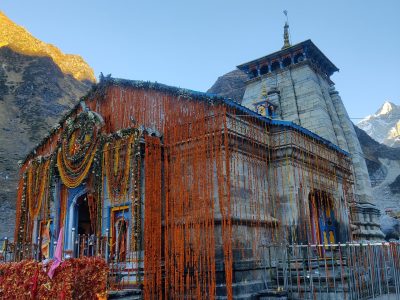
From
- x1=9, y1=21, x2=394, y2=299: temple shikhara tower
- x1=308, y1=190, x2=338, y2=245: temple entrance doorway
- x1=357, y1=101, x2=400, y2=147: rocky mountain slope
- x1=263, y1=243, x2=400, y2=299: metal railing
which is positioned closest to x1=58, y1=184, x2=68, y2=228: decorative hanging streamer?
x1=9, y1=21, x2=394, y2=299: temple shikhara tower

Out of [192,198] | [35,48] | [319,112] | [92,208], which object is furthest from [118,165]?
[35,48]

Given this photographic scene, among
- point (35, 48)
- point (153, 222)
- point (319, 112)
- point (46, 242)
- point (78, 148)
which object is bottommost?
point (46, 242)

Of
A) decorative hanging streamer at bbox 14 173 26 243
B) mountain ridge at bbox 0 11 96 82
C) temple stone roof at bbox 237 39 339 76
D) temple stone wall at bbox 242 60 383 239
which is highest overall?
mountain ridge at bbox 0 11 96 82

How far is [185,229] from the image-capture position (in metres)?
11.0

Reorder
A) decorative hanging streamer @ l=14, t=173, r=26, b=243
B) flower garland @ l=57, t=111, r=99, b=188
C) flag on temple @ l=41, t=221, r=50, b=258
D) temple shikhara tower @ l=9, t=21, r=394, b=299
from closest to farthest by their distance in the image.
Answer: temple shikhara tower @ l=9, t=21, r=394, b=299 < flower garland @ l=57, t=111, r=99, b=188 < flag on temple @ l=41, t=221, r=50, b=258 < decorative hanging streamer @ l=14, t=173, r=26, b=243

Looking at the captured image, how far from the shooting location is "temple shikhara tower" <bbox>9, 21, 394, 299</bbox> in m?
10.6

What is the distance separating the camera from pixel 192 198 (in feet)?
37.0

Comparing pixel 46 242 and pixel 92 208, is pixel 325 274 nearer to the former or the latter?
pixel 92 208

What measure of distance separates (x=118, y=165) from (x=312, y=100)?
41.7 ft

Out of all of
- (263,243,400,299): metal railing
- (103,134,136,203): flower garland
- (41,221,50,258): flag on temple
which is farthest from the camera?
(41,221,50,258): flag on temple

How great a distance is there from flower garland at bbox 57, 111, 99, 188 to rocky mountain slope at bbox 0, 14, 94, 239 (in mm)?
28092

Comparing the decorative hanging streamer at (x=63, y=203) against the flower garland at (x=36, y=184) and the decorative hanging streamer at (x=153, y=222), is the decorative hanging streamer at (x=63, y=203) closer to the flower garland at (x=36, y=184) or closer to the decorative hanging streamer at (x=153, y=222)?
the flower garland at (x=36, y=184)

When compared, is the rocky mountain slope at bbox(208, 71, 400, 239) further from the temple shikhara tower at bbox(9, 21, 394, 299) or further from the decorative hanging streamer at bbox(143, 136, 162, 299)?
the decorative hanging streamer at bbox(143, 136, 162, 299)

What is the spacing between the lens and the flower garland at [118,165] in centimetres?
1281
